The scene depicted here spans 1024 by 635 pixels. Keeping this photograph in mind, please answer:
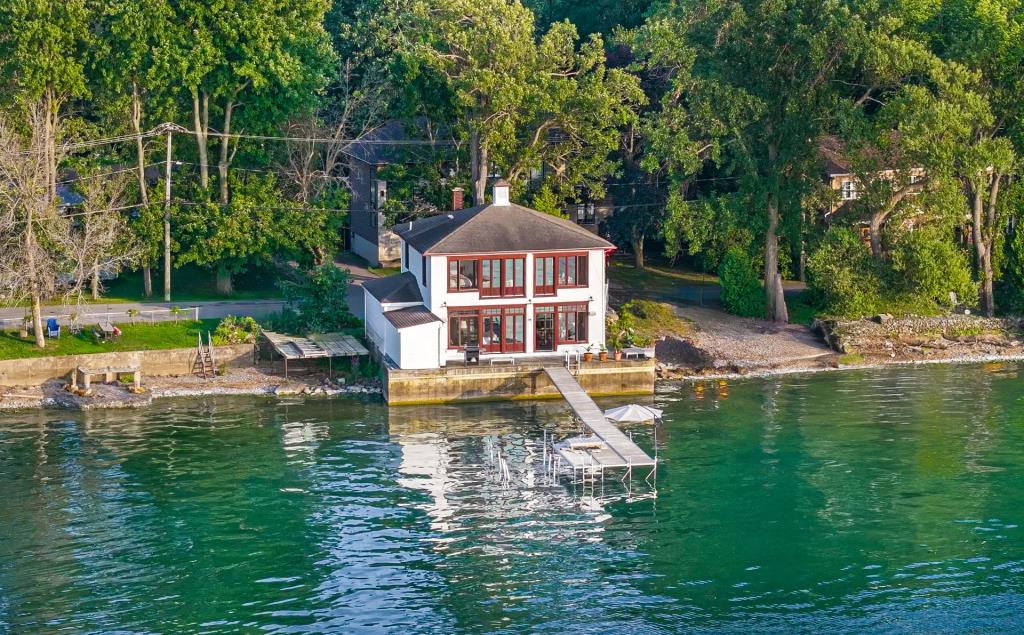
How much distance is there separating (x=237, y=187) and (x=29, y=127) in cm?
1266

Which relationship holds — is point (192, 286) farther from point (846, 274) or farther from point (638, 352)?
point (846, 274)

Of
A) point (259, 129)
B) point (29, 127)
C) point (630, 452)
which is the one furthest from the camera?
point (259, 129)

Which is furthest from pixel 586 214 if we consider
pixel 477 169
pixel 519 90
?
pixel 519 90

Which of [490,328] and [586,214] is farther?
[586,214]

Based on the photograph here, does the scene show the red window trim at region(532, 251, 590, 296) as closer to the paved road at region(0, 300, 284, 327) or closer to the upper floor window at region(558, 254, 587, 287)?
the upper floor window at region(558, 254, 587, 287)

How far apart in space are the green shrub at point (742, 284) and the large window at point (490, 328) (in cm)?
1829

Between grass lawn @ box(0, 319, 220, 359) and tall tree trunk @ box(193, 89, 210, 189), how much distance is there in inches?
459

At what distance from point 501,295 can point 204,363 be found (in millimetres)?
16462

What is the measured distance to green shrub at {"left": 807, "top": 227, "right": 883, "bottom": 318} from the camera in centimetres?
8919

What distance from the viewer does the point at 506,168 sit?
9650 cm

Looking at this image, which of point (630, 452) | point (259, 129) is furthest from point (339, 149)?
point (630, 452)

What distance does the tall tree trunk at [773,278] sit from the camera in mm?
91188

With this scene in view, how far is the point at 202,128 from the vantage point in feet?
305

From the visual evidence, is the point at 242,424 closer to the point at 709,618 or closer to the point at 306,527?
the point at 306,527
